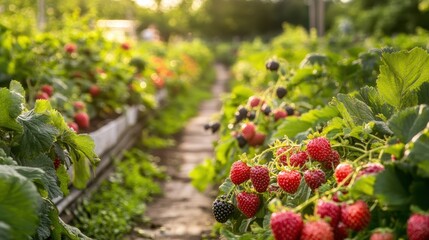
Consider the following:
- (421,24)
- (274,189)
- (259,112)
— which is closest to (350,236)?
(274,189)

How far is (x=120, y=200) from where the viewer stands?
5605 millimetres

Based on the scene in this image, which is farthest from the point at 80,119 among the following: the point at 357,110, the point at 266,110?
the point at 357,110

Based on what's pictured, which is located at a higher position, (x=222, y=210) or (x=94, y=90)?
(x=222, y=210)

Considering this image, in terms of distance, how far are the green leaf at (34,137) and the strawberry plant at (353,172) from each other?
0.89 m

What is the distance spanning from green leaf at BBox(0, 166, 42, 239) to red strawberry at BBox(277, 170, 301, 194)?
3.22 ft

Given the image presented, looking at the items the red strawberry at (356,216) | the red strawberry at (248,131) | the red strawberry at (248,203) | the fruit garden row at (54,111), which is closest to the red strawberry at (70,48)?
the fruit garden row at (54,111)

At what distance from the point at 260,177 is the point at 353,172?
54cm

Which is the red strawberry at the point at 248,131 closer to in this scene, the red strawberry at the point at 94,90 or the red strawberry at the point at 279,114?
the red strawberry at the point at 279,114

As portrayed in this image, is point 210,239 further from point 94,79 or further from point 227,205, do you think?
point 94,79

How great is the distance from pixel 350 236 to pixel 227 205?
84 cm

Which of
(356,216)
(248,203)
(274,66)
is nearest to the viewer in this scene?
(356,216)

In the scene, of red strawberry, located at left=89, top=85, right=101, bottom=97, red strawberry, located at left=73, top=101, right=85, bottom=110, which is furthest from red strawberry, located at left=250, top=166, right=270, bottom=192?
red strawberry, located at left=89, top=85, right=101, bottom=97

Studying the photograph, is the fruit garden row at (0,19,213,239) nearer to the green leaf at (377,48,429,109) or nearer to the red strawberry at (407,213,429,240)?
the red strawberry at (407,213,429,240)

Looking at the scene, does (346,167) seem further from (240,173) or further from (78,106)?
(78,106)
